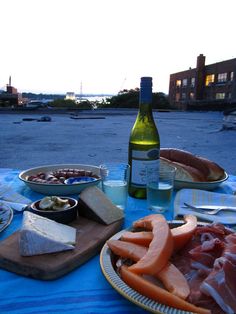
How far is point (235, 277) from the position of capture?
1.89ft

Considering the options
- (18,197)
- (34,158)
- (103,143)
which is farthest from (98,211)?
(103,143)

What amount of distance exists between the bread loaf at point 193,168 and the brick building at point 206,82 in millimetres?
29266

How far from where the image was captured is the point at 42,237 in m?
0.73

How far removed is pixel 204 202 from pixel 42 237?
0.67 m

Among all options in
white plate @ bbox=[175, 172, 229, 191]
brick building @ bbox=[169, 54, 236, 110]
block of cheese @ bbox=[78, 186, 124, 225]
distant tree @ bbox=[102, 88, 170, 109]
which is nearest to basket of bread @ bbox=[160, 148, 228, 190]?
white plate @ bbox=[175, 172, 229, 191]

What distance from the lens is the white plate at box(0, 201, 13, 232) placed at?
0.93 metres

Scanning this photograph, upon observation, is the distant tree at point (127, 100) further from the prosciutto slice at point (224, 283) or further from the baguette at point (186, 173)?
the prosciutto slice at point (224, 283)

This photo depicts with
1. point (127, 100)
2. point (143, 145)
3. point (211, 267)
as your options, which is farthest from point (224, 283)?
point (127, 100)

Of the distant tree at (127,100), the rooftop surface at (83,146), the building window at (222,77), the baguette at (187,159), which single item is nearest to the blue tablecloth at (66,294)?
the baguette at (187,159)

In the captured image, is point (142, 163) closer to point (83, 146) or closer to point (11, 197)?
point (11, 197)

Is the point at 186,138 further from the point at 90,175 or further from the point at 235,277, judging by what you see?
the point at 235,277

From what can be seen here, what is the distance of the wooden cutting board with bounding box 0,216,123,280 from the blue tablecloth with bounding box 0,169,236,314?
0.05 feet

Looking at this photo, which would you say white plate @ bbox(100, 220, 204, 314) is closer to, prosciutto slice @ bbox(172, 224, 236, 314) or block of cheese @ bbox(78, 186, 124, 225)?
prosciutto slice @ bbox(172, 224, 236, 314)

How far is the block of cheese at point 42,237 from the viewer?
2.40ft
